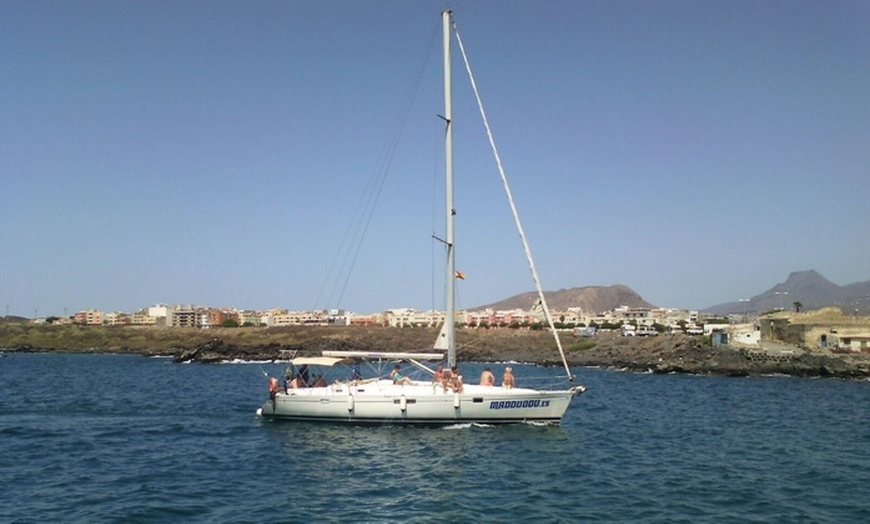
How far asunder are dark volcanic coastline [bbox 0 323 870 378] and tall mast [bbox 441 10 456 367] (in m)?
8.88

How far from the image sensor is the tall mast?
33125 mm

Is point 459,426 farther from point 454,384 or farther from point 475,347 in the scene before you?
point 475,347

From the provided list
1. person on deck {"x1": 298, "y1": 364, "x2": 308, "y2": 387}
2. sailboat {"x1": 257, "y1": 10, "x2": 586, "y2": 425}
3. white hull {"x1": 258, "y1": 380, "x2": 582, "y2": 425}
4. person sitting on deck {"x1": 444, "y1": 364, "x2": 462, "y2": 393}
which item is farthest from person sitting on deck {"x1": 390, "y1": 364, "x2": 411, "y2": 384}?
person on deck {"x1": 298, "y1": 364, "x2": 308, "y2": 387}

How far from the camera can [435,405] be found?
1240 inches

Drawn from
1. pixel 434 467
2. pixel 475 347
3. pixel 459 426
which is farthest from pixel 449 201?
pixel 475 347

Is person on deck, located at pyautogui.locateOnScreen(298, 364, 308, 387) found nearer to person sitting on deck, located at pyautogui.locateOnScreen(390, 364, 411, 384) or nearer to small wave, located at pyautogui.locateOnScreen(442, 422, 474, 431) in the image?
person sitting on deck, located at pyautogui.locateOnScreen(390, 364, 411, 384)

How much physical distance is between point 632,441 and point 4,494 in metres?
24.0

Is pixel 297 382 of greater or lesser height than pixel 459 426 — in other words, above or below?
above

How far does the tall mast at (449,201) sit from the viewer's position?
109 ft

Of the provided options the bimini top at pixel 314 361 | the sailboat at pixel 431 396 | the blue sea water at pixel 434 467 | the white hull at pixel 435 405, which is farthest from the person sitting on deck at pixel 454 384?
the bimini top at pixel 314 361

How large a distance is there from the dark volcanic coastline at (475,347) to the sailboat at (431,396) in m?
4.37

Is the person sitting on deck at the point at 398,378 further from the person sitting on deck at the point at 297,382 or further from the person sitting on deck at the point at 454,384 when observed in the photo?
the person sitting on deck at the point at 297,382

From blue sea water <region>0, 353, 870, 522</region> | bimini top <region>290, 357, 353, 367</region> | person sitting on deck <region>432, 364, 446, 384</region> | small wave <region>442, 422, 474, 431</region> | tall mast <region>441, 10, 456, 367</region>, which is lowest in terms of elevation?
blue sea water <region>0, 353, 870, 522</region>

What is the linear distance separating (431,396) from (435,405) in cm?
46
